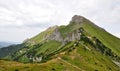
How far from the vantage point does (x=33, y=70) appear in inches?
4988

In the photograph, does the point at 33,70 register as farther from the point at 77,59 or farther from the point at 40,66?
the point at 77,59

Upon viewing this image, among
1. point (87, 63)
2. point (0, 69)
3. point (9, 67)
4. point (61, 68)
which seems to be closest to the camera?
point (0, 69)

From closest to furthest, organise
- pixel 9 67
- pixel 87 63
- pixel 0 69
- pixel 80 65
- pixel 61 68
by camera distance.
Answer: pixel 0 69, pixel 9 67, pixel 61 68, pixel 80 65, pixel 87 63

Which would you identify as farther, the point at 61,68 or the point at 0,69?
the point at 61,68

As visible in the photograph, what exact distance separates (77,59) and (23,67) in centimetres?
6957

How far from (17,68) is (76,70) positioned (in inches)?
1619

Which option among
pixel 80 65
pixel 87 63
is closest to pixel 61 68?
pixel 80 65

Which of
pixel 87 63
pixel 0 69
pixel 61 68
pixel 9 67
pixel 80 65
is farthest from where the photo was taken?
pixel 87 63

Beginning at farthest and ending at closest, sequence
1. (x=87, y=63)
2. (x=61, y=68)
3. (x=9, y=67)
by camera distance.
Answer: (x=87, y=63) → (x=61, y=68) → (x=9, y=67)

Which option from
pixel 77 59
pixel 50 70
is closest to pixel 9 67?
pixel 50 70

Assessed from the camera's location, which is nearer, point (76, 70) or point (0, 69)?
point (0, 69)

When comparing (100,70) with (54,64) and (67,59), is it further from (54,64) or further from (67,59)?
(54,64)

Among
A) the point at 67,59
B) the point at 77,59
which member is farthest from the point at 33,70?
the point at 77,59

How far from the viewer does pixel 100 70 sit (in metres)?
182
